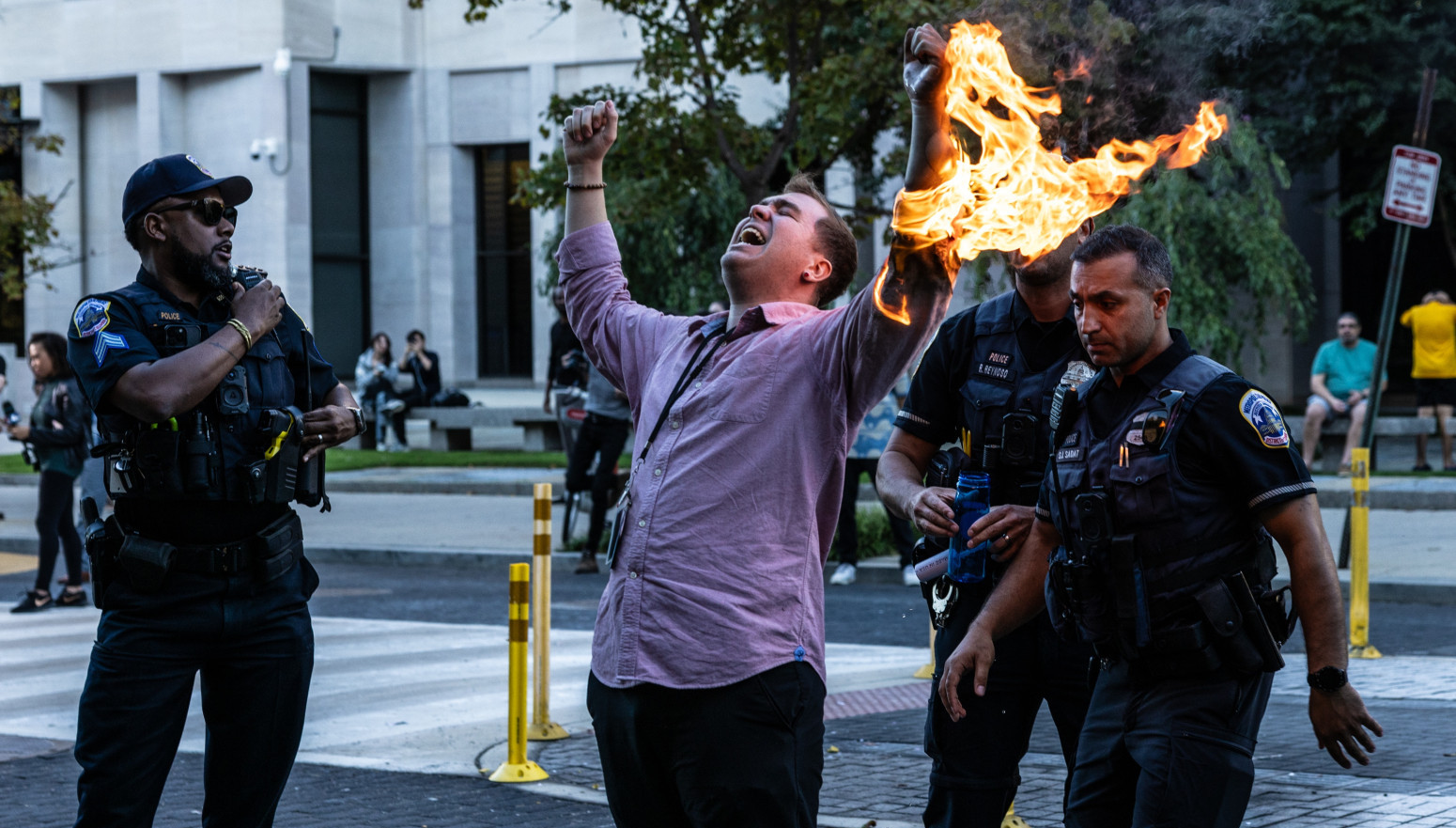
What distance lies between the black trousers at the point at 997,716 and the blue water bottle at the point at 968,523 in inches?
3.3

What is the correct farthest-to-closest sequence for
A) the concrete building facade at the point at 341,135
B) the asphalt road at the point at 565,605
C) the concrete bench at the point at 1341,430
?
the concrete building facade at the point at 341,135 → the concrete bench at the point at 1341,430 → the asphalt road at the point at 565,605

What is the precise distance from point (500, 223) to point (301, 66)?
200 inches

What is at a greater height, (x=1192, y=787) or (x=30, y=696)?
(x=1192, y=787)

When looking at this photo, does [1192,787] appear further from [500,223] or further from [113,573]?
[500,223]

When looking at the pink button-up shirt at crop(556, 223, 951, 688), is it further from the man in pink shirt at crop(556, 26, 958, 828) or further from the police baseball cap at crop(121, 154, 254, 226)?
the police baseball cap at crop(121, 154, 254, 226)

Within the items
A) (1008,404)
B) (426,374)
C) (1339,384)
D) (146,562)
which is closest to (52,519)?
(146,562)

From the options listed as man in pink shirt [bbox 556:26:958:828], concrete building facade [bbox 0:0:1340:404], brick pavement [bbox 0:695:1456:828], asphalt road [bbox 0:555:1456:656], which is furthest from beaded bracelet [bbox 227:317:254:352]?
concrete building facade [bbox 0:0:1340:404]

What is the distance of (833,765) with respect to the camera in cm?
672

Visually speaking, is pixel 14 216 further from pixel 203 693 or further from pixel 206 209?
pixel 203 693

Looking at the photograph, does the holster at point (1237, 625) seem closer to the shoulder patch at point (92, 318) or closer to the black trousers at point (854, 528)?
the shoulder patch at point (92, 318)

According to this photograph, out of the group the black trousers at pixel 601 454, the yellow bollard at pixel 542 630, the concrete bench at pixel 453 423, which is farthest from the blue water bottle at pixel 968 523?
the concrete bench at pixel 453 423

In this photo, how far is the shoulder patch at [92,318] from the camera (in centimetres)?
420

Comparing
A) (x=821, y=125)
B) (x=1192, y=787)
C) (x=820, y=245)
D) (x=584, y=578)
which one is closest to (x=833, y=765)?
(x=1192, y=787)

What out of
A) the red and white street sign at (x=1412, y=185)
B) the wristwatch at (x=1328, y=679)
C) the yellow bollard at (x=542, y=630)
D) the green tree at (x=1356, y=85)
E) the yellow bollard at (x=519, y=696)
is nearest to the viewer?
the wristwatch at (x=1328, y=679)
